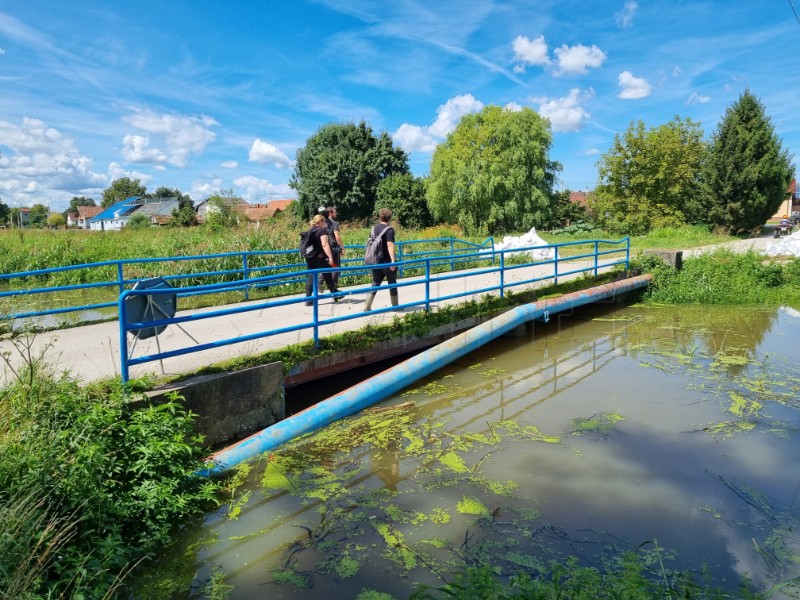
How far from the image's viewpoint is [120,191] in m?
112

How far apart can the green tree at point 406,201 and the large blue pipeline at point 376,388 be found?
30.3 metres

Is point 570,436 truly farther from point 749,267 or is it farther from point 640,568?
point 749,267

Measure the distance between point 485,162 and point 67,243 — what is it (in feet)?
89.3

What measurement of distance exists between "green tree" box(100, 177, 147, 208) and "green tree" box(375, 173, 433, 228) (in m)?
88.2

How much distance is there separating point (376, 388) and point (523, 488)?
7.95 ft

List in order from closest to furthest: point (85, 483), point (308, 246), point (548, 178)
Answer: point (85, 483) → point (308, 246) → point (548, 178)

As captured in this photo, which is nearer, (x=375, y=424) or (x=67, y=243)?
(x=375, y=424)

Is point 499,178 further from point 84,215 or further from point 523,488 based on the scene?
point 84,215

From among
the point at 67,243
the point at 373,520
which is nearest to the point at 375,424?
the point at 373,520

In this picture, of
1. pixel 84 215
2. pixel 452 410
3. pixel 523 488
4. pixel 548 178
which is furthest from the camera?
pixel 84 215

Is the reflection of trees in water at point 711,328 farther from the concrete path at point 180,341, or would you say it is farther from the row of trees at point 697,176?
the row of trees at point 697,176

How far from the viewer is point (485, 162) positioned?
1490 inches

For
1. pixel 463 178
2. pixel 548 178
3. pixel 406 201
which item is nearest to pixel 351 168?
pixel 406 201

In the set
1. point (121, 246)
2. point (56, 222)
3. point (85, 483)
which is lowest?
point (85, 483)
